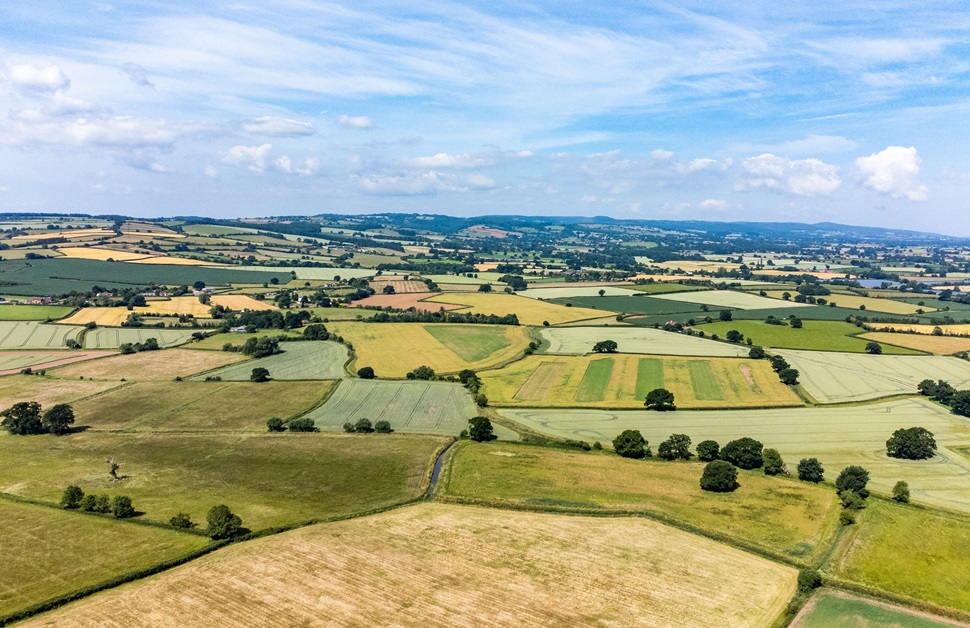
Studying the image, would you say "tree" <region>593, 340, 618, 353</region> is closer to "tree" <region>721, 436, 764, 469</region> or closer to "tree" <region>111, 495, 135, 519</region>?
"tree" <region>721, 436, 764, 469</region>

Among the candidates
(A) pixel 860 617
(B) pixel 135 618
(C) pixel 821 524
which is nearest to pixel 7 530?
(B) pixel 135 618

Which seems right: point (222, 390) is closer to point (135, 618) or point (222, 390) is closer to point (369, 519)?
point (369, 519)

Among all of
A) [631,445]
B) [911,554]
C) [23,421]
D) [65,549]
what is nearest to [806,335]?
[631,445]

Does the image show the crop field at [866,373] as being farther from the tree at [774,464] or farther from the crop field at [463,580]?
the crop field at [463,580]

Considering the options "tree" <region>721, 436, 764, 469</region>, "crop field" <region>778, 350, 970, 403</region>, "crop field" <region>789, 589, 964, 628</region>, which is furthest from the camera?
"crop field" <region>778, 350, 970, 403</region>

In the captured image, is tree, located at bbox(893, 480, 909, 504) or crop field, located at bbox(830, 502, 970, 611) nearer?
crop field, located at bbox(830, 502, 970, 611)

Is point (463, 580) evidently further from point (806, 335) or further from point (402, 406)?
point (806, 335)

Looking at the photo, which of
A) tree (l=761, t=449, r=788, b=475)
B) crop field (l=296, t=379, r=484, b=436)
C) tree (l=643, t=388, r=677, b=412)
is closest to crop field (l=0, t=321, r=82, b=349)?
crop field (l=296, t=379, r=484, b=436)
